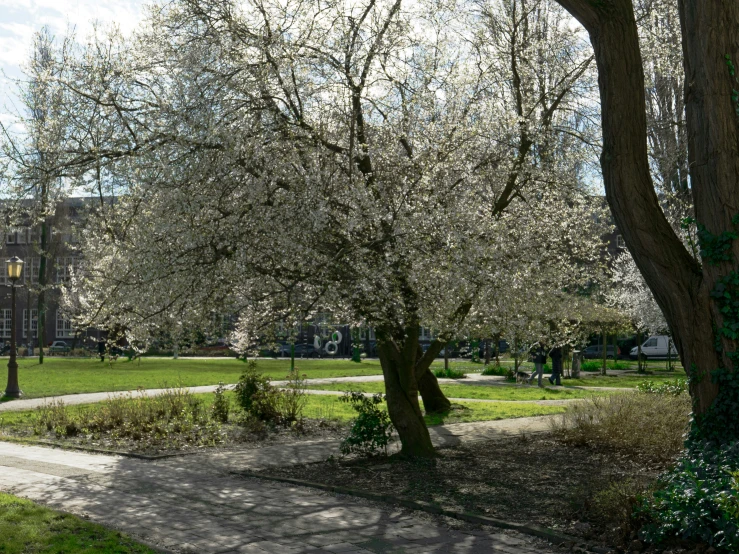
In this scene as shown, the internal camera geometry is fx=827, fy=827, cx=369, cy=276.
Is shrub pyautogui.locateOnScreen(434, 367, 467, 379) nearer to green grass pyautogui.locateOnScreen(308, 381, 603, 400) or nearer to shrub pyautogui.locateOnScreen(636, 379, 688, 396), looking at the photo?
green grass pyautogui.locateOnScreen(308, 381, 603, 400)

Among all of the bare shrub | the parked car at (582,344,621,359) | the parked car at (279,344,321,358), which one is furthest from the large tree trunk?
the parked car at (582,344,621,359)

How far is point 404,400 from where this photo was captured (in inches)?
434

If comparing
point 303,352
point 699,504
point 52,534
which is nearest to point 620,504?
point 699,504

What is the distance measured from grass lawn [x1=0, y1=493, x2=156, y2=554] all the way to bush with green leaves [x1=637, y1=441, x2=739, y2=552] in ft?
12.5

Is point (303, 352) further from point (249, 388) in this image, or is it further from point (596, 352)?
point (249, 388)

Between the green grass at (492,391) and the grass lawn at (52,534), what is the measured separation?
1516 centimetres

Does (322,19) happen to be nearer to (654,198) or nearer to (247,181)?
(247,181)

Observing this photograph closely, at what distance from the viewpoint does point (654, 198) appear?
7.58 m

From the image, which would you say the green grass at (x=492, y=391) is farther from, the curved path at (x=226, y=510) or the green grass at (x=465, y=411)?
the curved path at (x=226, y=510)

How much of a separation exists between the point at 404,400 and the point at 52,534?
5265 millimetres

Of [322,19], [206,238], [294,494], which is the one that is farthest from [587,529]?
[322,19]

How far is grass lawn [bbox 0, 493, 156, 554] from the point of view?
630 centimetres

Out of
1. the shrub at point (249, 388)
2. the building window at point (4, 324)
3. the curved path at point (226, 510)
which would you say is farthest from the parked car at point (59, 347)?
the curved path at point (226, 510)

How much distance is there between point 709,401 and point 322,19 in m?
6.24
